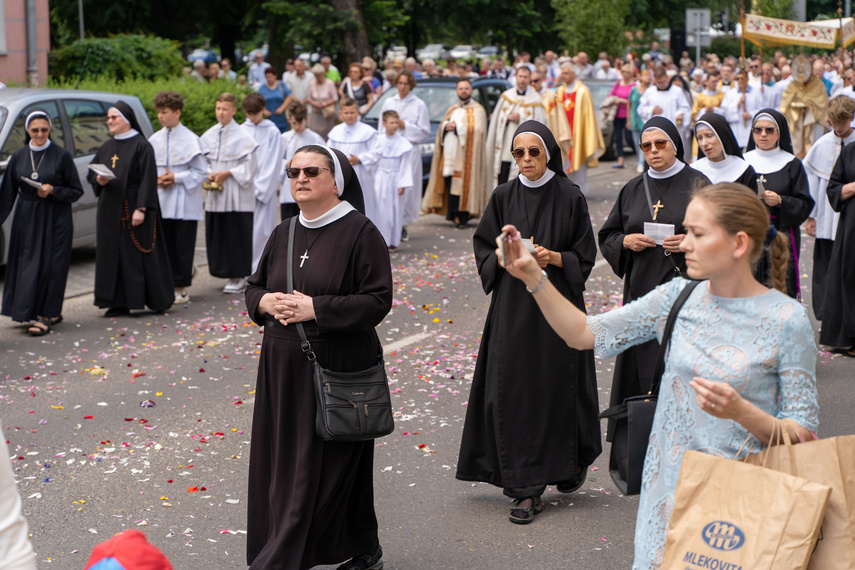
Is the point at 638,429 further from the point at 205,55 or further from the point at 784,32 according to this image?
the point at 205,55

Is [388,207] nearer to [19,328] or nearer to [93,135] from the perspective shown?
[93,135]

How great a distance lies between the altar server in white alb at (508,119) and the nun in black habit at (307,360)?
35.8 ft

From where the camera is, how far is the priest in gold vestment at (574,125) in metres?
17.0

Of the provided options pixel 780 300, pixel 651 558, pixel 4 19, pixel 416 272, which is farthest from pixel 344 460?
pixel 4 19

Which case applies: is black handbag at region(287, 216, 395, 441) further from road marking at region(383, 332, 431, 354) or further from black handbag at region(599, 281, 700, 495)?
road marking at region(383, 332, 431, 354)

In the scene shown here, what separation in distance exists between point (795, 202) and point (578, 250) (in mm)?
2919

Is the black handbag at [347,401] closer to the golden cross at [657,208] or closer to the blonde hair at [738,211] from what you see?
the blonde hair at [738,211]

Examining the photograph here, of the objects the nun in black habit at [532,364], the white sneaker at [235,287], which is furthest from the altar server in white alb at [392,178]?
the nun in black habit at [532,364]

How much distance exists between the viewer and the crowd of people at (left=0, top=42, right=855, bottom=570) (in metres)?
3.26

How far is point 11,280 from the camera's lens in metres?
9.47

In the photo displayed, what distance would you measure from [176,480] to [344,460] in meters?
1.88

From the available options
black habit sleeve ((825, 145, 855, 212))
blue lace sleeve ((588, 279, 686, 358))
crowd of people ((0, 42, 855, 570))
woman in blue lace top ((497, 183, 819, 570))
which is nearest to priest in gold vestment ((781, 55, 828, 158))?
crowd of people ((0, 42, 855, 570))

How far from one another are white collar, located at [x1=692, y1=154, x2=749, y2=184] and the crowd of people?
18 mm

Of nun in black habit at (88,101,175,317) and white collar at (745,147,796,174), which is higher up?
white collar at (745,147,796,174)
